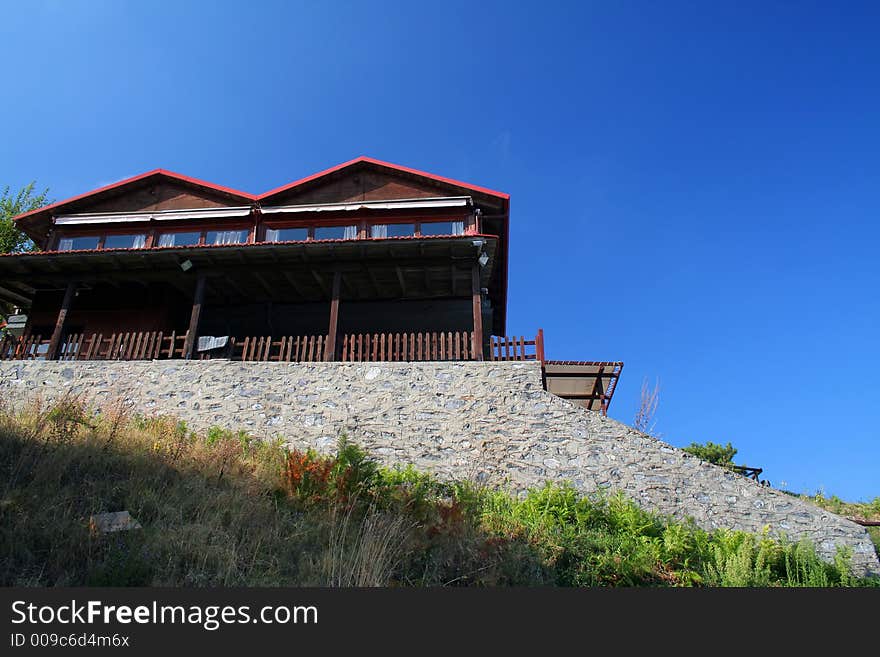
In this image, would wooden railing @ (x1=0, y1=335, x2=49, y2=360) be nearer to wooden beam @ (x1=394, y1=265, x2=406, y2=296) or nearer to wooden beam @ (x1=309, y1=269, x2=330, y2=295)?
wooden beam @ (x1=309, y1=269, x2=330, y2=295)

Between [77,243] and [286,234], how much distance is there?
727 cm

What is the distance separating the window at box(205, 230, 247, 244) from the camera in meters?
17.7

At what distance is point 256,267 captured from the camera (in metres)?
15.2

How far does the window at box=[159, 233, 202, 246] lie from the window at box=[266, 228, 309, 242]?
96.5 inches

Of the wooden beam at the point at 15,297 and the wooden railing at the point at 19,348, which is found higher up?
the wooden beam at the point at 15,297

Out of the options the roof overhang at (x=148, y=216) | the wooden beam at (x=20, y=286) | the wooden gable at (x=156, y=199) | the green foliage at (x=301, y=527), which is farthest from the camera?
the wooden gable at (x=156, y=199)

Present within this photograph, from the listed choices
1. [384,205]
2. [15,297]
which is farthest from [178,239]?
[384,205]

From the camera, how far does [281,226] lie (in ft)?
58.2

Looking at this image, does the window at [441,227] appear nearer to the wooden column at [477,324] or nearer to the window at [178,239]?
the wooden column at [477,324]

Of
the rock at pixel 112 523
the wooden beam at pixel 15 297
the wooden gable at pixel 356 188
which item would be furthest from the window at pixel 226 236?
the rock at pixel 112 523

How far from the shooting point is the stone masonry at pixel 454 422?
9.77 metres

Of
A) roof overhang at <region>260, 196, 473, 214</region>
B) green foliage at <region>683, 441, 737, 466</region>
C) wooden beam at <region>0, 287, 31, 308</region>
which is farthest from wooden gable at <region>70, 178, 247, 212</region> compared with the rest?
green foliage at <region>683, 441, 737, 466</region>

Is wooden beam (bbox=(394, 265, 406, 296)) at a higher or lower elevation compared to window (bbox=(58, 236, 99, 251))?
lower

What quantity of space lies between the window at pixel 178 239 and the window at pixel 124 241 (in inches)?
26.5
